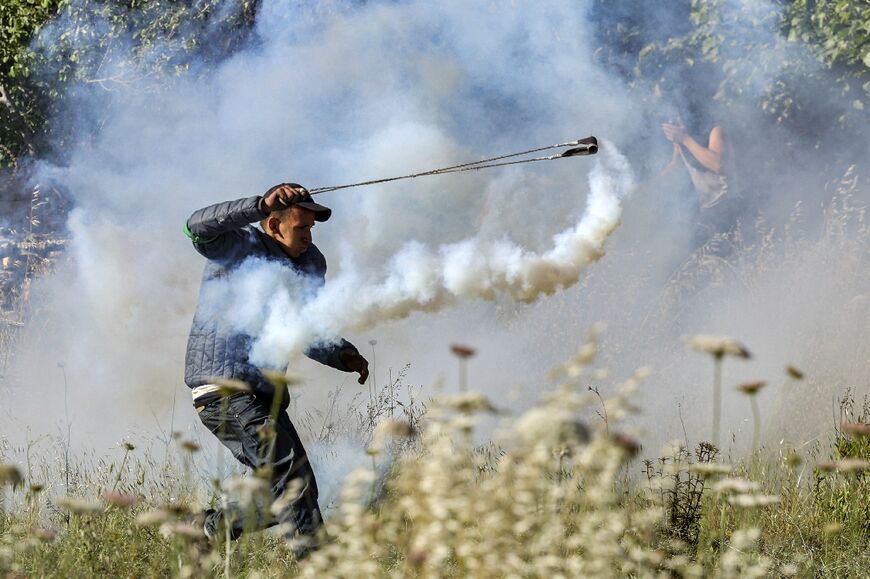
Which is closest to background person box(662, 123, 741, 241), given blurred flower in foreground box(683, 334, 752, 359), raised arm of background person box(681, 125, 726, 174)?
raised arm of background person box(681, 125, 726, 174)

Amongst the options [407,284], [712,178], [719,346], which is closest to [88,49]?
→ [407,284]

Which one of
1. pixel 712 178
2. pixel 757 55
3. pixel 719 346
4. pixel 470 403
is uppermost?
pixel 757 55

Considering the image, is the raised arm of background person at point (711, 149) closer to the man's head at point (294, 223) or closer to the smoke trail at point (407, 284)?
the smoke trail at point (407, 284)

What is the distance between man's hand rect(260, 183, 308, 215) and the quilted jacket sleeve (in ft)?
0.11

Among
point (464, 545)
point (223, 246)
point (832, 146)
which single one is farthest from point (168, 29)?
point (464, 545)

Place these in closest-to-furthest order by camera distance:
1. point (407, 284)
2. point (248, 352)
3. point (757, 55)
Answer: point (248, 352) < point (407, 284) < point (757, 55)

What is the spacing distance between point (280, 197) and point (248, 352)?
2.20ft

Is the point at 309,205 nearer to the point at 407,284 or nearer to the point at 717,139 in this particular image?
the point at 407,284

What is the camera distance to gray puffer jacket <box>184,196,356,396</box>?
15.3 ft

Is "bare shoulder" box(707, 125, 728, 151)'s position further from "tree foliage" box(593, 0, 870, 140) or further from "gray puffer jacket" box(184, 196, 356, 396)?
"gray puffer jacket" box(184, 196, 356, 396)

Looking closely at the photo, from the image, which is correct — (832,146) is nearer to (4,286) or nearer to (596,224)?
(596,224)

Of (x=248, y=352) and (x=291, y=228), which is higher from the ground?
(x=291, y=228)

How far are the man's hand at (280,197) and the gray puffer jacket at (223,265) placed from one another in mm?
35

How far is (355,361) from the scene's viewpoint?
16.4ft
